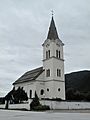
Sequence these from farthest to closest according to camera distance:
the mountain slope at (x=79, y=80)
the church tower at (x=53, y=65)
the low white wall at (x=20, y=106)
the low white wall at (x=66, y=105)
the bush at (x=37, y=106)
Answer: the mountain slope at (x=79, y=80)
the church tower at (x=53, y=65)
the low white wall at (x=20, y=106)
the low white wall at (x=66, y=105)
the bush at (x=37, y=106)

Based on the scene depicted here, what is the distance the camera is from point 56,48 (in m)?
58.4

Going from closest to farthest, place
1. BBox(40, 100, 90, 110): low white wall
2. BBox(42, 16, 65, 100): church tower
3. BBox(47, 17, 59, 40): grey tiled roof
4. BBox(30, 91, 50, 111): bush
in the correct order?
BBox(30, 91, 50, 111): bush < BBox(40, 100, 90, 110): low white wall < BBox(42, 16, 65, 100): church tower < BBox(47, 17, 59, 40): grey tiled roof

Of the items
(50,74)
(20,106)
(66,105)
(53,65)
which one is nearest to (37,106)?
(66,105)

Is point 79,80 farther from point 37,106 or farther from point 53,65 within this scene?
point 37,106

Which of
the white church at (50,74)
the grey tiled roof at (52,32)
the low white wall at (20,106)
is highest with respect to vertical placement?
the grey tiled roof at (52,32)

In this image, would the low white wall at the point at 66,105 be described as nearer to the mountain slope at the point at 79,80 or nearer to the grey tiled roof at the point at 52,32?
the grey tiled roof at the point at 52,32

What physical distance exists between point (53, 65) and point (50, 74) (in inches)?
88.4

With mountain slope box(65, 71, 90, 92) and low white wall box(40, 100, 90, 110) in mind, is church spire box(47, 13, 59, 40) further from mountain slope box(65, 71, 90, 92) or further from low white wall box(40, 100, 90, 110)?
mountain slope box(65, 71, 90, 92)

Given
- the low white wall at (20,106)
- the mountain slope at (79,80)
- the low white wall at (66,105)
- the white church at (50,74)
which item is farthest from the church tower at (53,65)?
the mountain slope at (79,80)

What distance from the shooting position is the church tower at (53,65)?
5534cm

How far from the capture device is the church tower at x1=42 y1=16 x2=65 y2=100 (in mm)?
55344

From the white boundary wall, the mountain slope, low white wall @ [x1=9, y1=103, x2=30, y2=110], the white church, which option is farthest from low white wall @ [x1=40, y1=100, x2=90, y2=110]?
the mountain slope

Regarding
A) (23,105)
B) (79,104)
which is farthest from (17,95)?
(79,104)

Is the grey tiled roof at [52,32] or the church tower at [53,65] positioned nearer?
the church tower at [53,65]
